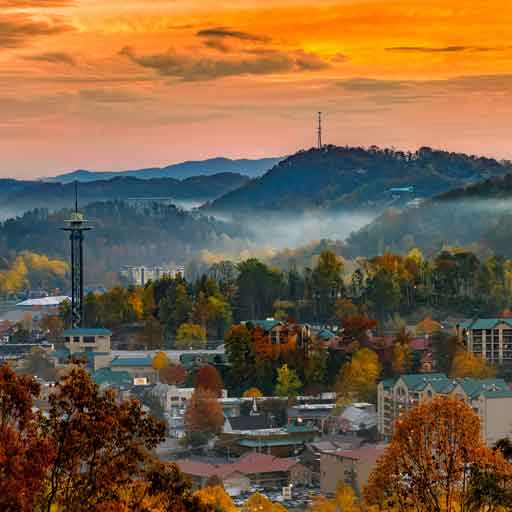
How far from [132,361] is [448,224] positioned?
5172 centimetres

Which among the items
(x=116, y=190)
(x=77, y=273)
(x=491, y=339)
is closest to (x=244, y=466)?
(x=491, y=339)

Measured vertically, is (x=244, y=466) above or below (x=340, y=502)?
below

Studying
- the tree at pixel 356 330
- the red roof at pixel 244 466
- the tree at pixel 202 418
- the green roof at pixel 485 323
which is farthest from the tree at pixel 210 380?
the red roof at pixel 244 466

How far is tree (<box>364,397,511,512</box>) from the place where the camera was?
1611 centimetres

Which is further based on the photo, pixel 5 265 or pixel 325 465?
pixel 5 265

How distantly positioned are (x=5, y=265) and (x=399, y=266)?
65664mm

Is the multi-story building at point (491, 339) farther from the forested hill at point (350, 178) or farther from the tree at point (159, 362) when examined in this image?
the forested hill at point (350, 178)

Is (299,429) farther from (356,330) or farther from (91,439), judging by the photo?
(91,439)

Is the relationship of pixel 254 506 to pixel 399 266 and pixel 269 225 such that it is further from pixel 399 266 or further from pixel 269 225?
pixel 269 225

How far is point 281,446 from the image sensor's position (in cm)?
4097

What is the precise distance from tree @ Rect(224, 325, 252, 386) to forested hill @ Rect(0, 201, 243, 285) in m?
77.9

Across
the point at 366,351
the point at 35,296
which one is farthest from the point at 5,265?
the point at 366,351

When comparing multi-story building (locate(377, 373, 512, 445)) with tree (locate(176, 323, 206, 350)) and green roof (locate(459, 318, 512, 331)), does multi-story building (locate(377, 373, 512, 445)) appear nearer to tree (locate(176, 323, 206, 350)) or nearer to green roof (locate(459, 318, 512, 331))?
green roof (locate(459, 318, 512, 331))

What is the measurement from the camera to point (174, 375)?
49.5 m
